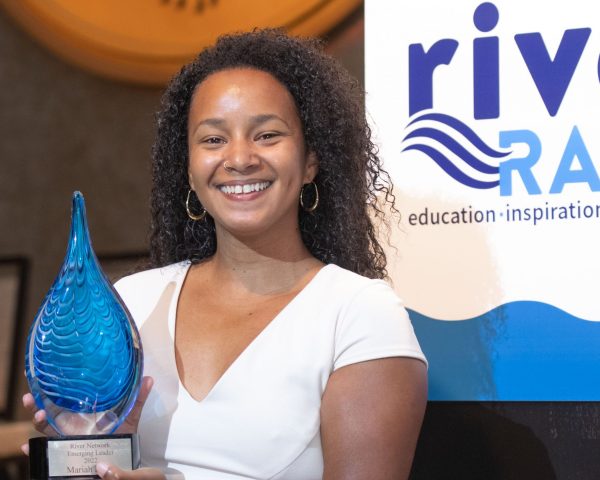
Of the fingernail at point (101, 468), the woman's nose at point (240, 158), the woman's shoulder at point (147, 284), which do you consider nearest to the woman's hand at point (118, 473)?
the fingernail at point (101, 468)

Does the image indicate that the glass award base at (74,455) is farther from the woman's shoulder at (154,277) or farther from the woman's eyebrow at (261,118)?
the woman's eyebrow at (261,118)

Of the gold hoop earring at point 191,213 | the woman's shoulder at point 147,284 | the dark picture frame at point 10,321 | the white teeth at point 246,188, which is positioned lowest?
the dark picture frame at point 10,321

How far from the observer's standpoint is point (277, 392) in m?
1.58

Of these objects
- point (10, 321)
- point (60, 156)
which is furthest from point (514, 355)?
point (10, 321)

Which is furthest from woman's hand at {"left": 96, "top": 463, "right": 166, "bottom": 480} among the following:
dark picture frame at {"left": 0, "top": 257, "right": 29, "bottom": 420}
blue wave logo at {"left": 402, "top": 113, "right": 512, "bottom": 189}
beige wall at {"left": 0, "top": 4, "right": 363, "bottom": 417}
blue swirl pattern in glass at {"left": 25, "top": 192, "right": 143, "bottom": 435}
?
dark picture frame at {"left": 0, "top": 257, "right": 29, "bottom": 420}

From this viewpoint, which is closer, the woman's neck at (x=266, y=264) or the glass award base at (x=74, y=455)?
the glass award base at (x=74, y=455)

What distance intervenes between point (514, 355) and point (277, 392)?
456 mm

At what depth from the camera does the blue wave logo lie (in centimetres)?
182

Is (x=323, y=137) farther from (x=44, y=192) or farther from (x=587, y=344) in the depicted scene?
(x=44, y=192)

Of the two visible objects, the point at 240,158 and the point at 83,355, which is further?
the point at 240,158

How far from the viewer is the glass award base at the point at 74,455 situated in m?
1.40

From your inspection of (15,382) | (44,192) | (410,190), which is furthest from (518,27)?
(15,382)

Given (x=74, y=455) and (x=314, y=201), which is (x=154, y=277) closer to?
(x=314, y=201)

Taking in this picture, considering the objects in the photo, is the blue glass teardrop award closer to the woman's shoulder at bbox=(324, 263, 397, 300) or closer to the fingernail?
the fingernail
